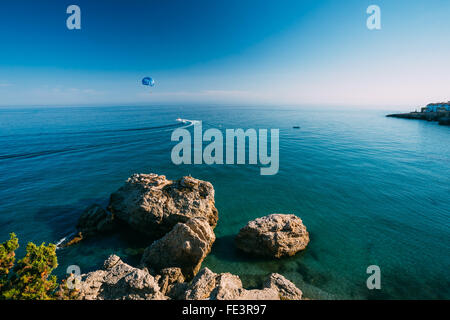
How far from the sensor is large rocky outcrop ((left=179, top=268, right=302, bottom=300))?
864cm

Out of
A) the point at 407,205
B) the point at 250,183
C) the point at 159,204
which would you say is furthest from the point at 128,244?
the point at 407,205

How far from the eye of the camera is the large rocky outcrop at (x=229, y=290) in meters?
8.64

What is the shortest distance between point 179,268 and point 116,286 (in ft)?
12.8

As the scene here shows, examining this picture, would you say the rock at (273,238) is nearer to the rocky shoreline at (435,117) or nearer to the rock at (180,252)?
the rock at (180,252)

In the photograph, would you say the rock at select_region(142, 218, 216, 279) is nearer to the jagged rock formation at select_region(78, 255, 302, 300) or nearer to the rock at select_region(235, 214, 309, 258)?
the jagged rock formation at select_region(78, 255, 302, 300)

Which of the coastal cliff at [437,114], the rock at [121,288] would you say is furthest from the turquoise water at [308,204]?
the coastal cliff at [437,114]

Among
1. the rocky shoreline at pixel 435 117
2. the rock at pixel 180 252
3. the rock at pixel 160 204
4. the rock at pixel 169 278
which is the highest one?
the rocky shoreline at pixel 435 117

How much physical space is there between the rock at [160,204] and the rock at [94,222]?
0.86 metres

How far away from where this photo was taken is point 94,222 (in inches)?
671

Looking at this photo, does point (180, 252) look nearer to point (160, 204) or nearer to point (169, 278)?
point (169, 278)

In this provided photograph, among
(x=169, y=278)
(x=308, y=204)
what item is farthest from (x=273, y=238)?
(x=308, y=204)

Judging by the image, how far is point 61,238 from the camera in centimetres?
1633

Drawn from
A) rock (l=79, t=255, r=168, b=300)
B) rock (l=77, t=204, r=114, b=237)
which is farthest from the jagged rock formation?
rock (l=77, t=204, r=114, b=237)
